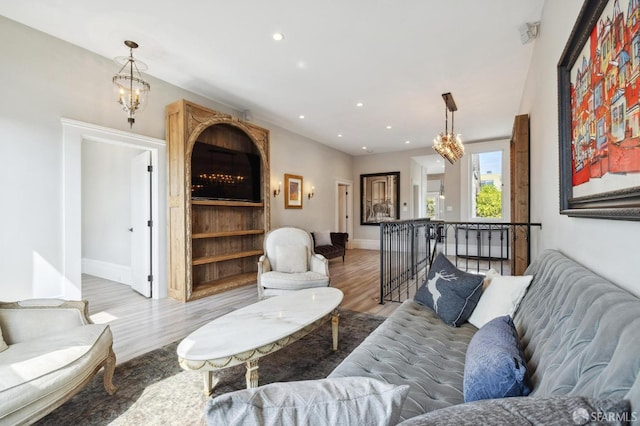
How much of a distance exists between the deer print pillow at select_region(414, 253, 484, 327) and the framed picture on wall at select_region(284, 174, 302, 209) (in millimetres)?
4663

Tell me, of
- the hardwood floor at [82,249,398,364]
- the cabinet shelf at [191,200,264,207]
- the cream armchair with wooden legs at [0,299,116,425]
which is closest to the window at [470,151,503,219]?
the hardwood floor at [82,249,398,364]

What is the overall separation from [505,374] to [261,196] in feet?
16.0

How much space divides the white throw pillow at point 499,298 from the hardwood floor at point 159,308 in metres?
1.56

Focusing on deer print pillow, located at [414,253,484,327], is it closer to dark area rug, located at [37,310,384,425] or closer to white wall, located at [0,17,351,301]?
dark area rug, located at [37,310,384,425]

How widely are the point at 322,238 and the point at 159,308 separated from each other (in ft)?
12.7

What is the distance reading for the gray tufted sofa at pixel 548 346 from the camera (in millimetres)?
689

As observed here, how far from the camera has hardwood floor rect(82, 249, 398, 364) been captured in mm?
2797

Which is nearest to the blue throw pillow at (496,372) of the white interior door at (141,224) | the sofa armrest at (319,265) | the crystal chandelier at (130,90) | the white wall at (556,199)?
the white wall at (556,199)

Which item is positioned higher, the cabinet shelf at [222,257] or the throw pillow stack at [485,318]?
the throw pillow stack at [485,318]

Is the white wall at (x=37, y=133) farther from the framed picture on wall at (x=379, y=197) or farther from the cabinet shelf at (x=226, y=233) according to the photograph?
the framed picture on wall at (x=379, y=197)

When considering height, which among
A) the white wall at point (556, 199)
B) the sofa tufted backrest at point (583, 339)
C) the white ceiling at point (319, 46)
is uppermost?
the white ceiling at point (319, 46)

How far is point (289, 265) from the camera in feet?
12.8

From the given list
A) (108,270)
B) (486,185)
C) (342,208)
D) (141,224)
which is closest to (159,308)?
(141,224)

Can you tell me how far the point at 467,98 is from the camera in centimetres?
475
